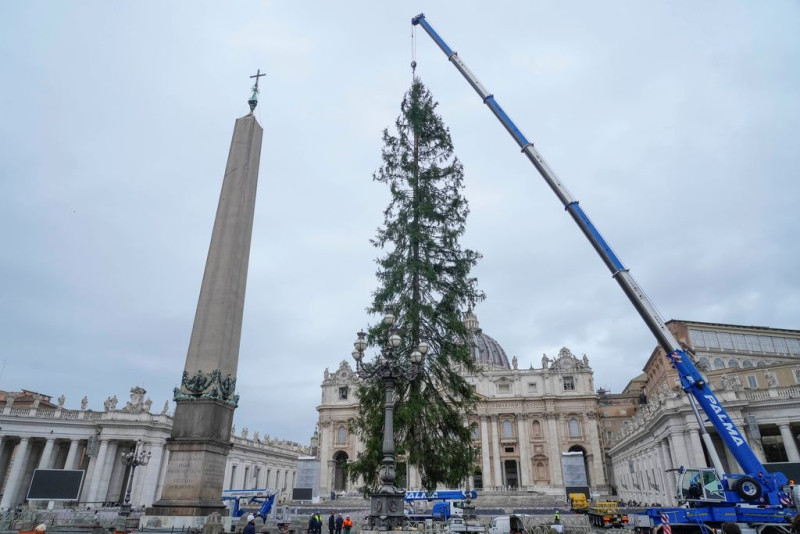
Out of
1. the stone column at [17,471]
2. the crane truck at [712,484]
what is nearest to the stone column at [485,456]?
the stone column at [17,471]

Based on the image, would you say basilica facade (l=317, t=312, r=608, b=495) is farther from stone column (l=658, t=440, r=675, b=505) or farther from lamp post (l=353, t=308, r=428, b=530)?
lamp post (l=353, t=308, r=428, b=530)

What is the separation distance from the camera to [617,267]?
61.1 feet

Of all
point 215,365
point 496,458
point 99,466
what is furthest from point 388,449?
point 496,458

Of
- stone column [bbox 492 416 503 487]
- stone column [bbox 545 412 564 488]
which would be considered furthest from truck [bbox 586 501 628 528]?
stone column [bbox 492 416 503 487]

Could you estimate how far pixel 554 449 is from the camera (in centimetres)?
6800

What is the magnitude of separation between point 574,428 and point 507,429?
9010mm

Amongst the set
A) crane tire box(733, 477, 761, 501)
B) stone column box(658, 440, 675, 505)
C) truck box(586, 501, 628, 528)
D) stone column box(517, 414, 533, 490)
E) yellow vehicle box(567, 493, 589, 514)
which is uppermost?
stone column box(517, 414, 533, 490)

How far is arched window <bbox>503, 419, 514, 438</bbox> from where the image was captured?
71.3m

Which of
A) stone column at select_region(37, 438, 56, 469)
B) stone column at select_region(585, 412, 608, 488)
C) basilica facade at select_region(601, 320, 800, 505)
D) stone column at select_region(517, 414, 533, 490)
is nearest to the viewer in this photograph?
basilica facade at select_region(601, 320, 800, 505)

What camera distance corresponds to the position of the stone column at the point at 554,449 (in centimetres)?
6606

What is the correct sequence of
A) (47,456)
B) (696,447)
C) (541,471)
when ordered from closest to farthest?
(696,447) → (47,456) → (541,471)

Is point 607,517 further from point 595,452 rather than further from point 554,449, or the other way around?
point 595,452

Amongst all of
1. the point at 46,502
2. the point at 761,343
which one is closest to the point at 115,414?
the point at 46,502

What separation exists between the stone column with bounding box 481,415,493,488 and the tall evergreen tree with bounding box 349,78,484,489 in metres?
52.6
